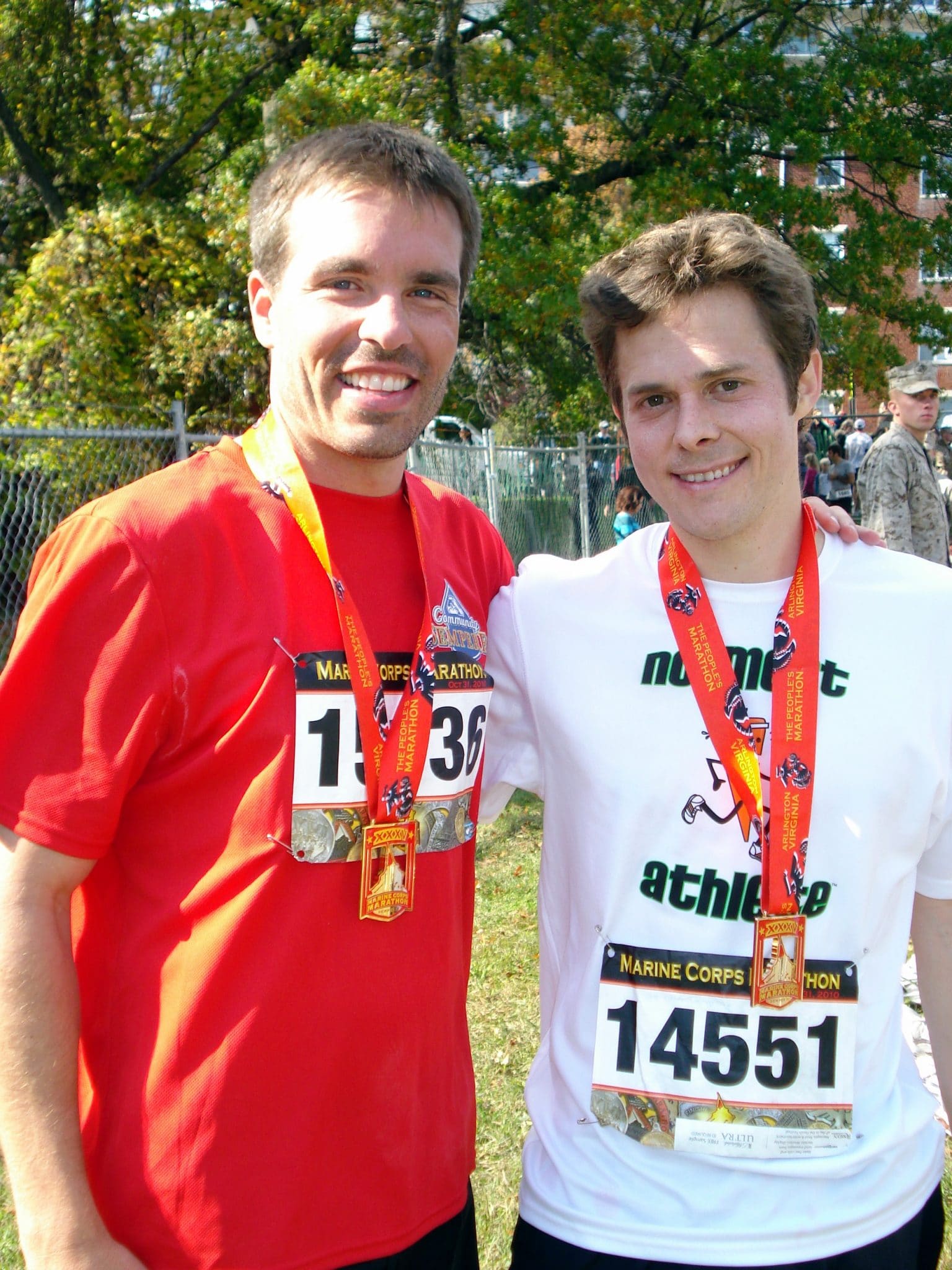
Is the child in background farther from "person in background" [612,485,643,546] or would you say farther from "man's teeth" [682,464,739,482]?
"man's teeth" [682,464,739,482]

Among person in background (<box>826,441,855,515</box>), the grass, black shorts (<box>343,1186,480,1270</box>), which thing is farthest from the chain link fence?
black shorts (<box>343,1186,480,1270</box>)

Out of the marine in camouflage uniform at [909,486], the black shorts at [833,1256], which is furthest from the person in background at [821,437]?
the black shorts at [833,1256]

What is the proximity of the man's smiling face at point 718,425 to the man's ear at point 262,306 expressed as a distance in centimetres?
68

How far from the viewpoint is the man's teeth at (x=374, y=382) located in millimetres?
1798

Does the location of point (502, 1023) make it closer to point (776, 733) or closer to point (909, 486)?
point (776, 733)

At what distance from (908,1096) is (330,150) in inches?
75.0

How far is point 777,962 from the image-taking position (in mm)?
1720

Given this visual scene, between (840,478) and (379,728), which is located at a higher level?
(840,478)

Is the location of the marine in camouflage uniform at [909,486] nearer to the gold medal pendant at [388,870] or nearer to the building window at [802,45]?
the gold medal pendant at [388,870]

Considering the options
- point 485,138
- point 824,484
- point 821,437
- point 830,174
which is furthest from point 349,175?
point 821,437

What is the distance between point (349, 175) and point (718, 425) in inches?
30.4

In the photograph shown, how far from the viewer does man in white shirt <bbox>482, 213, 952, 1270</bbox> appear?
1.69m

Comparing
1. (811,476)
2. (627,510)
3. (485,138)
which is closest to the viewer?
(627,510)

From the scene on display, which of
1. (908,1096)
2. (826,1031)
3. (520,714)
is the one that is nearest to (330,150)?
(520,714)
